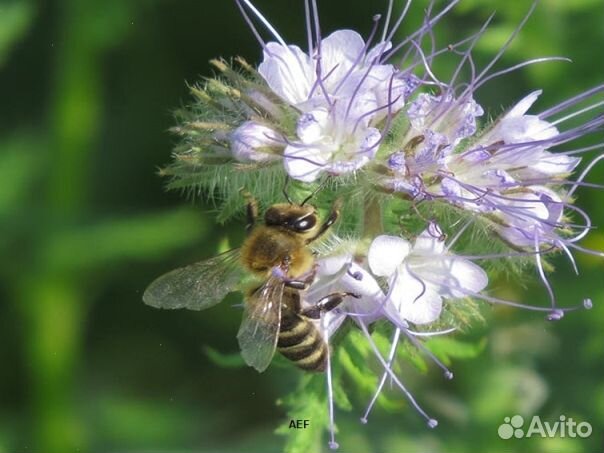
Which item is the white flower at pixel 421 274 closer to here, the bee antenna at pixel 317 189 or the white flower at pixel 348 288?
the white flower at pixel 348 288

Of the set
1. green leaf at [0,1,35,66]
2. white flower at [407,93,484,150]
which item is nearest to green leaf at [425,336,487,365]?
white flower at [407,93,484,150]

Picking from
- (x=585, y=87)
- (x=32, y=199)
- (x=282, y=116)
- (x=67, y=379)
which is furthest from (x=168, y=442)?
(x=585, y=87)

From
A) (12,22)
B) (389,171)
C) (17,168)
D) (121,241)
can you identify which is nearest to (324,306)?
(389,171)

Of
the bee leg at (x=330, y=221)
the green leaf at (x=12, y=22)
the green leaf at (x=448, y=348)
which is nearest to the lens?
the bee leg at (x=330, y=221)

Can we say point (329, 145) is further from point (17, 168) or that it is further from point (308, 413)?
point (17, 168)

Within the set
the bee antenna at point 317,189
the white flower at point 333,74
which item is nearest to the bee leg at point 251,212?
the bee antenna at point 317,189

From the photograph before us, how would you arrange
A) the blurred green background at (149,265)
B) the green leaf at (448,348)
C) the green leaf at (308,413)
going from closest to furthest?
the green leaf at (308,413) < the green leaf at (448,348) < the blurred green background at (149,265)

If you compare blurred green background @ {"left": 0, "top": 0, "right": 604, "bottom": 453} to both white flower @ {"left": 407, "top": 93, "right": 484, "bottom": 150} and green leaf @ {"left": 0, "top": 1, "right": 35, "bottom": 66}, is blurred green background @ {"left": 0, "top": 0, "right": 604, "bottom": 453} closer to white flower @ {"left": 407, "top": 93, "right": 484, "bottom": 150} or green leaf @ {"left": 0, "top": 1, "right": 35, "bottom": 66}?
green leaf @ {"left": 0, "top": 1, "right": 35, "bottom": 66}

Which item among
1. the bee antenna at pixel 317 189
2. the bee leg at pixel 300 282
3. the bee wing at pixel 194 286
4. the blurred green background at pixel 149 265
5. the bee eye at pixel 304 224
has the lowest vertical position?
the blurred green background at pixel 149 265
